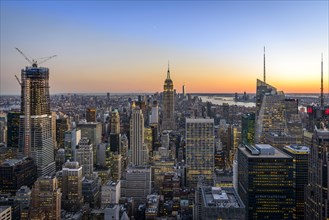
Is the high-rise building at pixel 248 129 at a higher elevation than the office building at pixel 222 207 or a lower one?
higher

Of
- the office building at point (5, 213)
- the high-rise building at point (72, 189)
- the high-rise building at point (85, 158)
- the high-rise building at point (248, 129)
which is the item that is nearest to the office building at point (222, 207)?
the office building at point (5, 213)

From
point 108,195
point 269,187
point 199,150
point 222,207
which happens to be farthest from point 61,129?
point 222,207

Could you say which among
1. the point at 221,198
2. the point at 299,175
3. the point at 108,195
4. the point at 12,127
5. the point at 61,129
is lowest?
the point at 108,195

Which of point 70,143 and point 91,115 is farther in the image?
point 91,115

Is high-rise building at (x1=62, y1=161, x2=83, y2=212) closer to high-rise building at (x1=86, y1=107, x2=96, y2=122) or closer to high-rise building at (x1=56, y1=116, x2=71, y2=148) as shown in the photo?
high-rise building at (x1=56, y1=116, x2=71, y2=148)

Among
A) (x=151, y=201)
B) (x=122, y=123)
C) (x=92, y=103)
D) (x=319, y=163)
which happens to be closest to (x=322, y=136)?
(x=319, y=163)

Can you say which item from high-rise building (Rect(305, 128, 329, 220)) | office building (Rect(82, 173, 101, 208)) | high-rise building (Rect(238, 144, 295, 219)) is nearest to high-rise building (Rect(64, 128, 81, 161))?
office building (Rect(82, 173, 101, 208))

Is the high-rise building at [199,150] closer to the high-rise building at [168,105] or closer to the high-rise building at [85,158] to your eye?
the high-rise building at [85,158]

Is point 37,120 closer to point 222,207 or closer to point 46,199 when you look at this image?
point 46,199
